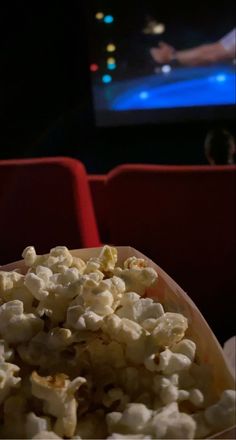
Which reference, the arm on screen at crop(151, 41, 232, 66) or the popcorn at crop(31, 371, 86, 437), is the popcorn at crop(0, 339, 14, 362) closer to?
the popcorn at crop(31, 371, 86, 437)

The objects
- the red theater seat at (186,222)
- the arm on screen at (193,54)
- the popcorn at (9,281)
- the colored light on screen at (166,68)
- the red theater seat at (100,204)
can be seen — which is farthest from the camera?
the colored light on screen at (166,68)

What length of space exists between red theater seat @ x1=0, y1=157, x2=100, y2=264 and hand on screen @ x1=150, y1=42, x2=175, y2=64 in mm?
3092

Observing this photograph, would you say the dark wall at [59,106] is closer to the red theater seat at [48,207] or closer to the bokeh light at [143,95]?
the bokeh light at [143,95]

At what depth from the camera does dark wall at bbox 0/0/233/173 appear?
533 centimetres

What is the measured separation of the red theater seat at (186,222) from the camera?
2154 mm

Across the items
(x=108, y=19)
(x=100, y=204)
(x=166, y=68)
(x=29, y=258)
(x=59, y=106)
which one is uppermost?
(x=108, y=19)

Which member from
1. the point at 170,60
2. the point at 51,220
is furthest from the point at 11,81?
the point at 51,220

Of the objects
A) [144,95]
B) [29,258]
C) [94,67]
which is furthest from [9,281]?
[94,67]

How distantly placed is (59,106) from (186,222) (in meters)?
3.57

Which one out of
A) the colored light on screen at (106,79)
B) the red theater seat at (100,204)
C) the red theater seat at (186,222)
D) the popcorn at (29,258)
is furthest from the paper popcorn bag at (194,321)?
the colored light on screen at (106,79)

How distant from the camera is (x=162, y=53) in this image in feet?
16.9

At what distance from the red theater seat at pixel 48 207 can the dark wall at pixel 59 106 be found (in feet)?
10.5

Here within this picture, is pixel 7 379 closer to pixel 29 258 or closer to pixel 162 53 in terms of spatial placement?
pixel 29 258

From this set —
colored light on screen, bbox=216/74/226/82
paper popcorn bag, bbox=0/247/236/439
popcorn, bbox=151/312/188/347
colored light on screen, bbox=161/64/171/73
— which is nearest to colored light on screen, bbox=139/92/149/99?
colored light on screen, bbox=161/64/171/73
